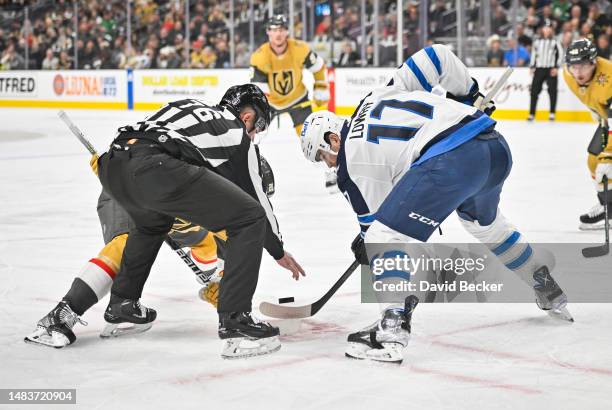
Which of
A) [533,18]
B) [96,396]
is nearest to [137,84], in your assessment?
[533,18]

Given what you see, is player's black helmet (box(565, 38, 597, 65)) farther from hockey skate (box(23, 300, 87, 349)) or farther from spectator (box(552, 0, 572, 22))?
spectator (box(552, 0, 572, 22))

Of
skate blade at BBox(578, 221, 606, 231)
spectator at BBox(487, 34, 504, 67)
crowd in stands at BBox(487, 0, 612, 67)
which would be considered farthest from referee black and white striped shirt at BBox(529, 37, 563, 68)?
skate blade at BBox(578, 221, 606, 231)

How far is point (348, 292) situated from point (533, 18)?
1088 centimetres

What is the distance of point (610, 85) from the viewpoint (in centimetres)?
563

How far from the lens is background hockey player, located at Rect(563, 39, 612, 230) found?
5.57 meters

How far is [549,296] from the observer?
3.61m

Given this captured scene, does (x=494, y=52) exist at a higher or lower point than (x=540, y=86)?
higher

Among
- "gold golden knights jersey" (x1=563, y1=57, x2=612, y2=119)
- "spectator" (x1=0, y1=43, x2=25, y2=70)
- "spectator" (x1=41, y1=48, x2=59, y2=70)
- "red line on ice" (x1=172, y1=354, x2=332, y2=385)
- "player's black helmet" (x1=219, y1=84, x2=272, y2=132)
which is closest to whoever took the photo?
"red line on ice" (x1=172, y1=354, x2=332, y2=385)

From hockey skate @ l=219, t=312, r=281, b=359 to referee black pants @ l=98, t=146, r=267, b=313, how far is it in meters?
0.03

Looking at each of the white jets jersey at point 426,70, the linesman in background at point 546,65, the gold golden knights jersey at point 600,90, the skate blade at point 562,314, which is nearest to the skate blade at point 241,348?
the white jets jersey at point 426,70

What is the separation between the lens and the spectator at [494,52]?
46.4ft

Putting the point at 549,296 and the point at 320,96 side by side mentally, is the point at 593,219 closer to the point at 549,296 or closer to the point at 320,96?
the point at 549,296

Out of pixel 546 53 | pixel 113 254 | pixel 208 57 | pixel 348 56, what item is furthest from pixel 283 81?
pixel 208 57

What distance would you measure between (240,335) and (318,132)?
721 mm
